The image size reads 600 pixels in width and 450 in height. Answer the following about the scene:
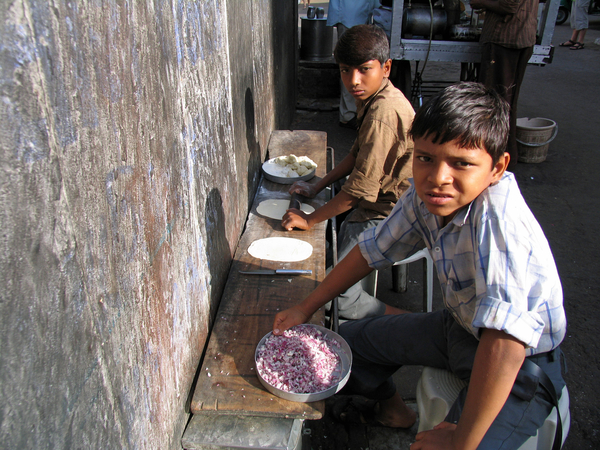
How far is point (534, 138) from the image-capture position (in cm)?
548

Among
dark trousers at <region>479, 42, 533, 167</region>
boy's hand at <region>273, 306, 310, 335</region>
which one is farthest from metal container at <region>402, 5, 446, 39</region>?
boy's hand at <region>273, 306, 310, 335</region>

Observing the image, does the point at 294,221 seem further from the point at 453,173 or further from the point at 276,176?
the point at 453,173

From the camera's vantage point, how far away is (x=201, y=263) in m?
1.70

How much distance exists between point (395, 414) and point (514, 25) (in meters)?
4.20

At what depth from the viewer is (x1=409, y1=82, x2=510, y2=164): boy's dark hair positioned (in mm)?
1264

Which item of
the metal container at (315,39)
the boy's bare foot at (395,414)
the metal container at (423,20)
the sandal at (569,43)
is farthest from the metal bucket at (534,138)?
the sandal at (569,43)

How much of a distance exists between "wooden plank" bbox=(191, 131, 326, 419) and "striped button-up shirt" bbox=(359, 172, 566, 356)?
0.60m

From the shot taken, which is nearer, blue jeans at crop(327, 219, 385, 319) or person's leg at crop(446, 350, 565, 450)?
person's leg at crop(446, 350, 565, 450)

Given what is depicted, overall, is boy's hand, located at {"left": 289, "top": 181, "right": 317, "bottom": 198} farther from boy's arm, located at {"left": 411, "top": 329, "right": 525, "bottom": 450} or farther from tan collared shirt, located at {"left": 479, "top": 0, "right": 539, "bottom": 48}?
tan collared shirt, located at {"left": 479, "top": 0, "right": 539, "bottom": 48}

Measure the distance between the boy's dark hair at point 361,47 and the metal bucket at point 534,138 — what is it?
12.8ft

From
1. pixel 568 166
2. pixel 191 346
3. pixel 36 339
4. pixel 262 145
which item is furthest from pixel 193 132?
pixel 568 166

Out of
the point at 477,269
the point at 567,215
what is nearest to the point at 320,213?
the point at 477,269

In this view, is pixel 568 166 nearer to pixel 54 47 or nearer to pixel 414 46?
pixel 414 46

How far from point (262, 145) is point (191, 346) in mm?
2282
